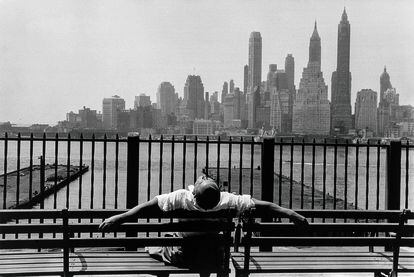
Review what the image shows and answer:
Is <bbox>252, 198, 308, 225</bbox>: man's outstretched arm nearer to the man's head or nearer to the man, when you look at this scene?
the man

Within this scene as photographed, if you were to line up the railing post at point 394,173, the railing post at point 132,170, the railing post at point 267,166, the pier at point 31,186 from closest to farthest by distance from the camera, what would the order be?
the railing post at point 132,170, the railing post at point 267,166, the pier at point 31,186, the railing post at point 394,173

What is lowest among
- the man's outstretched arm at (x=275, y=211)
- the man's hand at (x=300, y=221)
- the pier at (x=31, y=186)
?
the pier at (x=31, y=186)

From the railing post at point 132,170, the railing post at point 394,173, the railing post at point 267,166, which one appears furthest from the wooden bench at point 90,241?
the railing post at point 394,173

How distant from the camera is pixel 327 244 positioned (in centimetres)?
402

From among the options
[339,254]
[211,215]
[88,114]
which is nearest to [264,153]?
[339,254]

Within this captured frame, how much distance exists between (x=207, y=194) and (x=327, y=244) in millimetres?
996

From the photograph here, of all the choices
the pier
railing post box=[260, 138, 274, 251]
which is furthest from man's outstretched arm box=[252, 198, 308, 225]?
railing post box=[260, 138, 274, 251]

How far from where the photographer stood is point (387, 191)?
23.1 feet

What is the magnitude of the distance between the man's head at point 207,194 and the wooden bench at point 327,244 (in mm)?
280

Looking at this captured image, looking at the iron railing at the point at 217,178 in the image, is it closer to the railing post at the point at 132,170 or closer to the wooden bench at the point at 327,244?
the railing post at the point at 132,170

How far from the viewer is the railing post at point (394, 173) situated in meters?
6.83

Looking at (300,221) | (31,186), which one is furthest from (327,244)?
(31,186)

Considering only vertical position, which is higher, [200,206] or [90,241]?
[200,206]

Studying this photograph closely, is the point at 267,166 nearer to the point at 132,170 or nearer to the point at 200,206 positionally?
the point at 132,170
